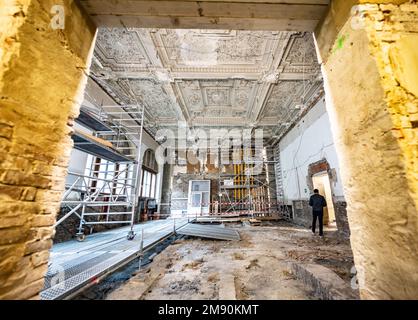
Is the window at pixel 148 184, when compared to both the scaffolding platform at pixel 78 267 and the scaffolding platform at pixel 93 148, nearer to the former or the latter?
the scaffolding platform at pixel 93 148

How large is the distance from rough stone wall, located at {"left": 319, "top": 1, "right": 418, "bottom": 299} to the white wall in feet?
13.8

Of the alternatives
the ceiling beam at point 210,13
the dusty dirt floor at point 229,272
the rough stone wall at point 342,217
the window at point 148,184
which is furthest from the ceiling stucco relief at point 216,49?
the window at point 148,184

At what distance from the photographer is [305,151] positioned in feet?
22.7

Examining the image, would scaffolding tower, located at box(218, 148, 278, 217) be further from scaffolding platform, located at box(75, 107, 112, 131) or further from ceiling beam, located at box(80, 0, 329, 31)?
ceiling beam, located at box(80, 0, 329, 31)

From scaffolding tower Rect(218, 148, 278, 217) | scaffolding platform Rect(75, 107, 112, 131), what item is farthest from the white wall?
scaffolding platform Rect(75, 107, 112, 131)

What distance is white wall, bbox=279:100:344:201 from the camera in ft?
17.5

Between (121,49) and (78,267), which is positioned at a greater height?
(121,49)

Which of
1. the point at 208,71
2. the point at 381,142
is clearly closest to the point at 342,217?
the point at 381,142

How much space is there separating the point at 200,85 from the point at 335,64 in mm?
4703

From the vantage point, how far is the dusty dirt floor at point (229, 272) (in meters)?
1.96

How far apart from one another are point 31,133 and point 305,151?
25.0 ft

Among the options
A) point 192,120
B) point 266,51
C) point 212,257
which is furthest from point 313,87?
point 212,257

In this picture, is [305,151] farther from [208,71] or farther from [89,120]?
[89,120]
